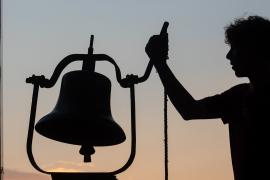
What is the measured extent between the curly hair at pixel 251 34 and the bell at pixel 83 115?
3.76 feet

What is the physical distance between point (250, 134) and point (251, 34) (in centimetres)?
104

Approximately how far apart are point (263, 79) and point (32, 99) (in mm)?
1801

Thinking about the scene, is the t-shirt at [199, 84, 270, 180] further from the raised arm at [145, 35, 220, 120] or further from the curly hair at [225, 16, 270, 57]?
the curly hair at [225, 16, 270, 57]

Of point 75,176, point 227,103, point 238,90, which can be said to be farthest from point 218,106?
point 75,176

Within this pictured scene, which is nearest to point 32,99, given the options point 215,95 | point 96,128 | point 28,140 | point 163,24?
point 28,140

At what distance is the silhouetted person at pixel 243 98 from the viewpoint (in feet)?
13.4

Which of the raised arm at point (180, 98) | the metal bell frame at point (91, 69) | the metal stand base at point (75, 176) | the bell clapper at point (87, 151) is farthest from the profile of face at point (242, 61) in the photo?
the metal stand base at point (75, 176)

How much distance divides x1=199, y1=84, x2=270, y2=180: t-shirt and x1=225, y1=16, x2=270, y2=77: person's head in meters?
0.18

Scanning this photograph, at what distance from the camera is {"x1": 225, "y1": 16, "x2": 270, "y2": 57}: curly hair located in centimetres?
467

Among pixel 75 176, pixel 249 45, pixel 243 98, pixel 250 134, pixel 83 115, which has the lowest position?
pixel 75 176

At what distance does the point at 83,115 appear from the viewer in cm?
459

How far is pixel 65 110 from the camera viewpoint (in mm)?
4641

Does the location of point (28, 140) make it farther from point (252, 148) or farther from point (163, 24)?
point (252, 148)

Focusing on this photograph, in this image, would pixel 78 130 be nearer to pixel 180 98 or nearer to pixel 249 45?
pixel 180 98
